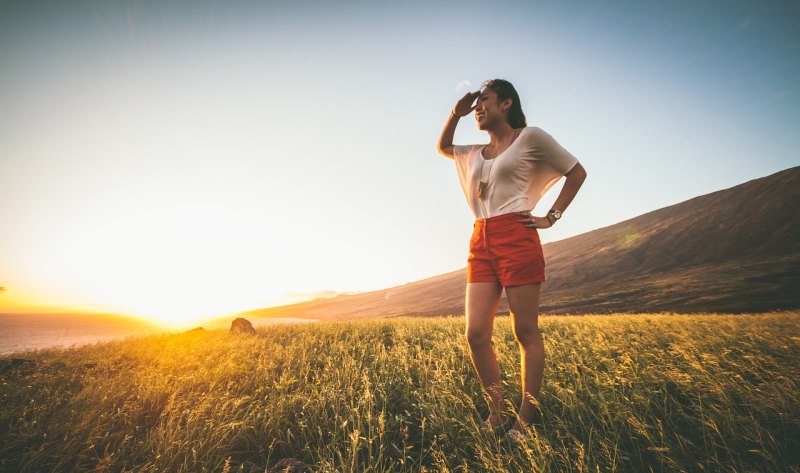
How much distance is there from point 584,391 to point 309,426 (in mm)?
2222

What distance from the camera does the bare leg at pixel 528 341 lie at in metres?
1.88

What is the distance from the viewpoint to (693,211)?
66.7m

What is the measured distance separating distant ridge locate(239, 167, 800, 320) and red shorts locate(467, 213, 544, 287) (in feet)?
119

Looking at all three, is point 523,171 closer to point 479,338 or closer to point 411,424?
point 479,338

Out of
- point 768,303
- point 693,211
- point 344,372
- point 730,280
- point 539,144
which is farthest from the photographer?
point 693,211

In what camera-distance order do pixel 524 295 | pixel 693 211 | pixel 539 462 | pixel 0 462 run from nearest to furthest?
pixel 539 462, pixel 0 462, pixel 524 295, pixel 693 211

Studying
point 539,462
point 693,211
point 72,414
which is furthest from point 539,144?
point 693,211

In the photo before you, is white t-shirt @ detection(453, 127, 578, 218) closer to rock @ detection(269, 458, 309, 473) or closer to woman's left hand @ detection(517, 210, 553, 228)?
woman's left hand @ detection(517, 210, 553, 228)

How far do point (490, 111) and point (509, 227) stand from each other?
39.6 inches

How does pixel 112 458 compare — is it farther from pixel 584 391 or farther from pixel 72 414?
pixel 584 391

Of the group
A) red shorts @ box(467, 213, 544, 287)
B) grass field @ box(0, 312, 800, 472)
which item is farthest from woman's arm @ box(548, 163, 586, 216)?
grass field @ box(0, 312, 800, 472)

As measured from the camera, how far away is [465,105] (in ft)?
8.33

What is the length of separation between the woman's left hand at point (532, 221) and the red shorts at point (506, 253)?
0.09 ft

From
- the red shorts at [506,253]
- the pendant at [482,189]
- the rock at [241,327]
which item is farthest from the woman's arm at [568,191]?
the rock at [241,327]
